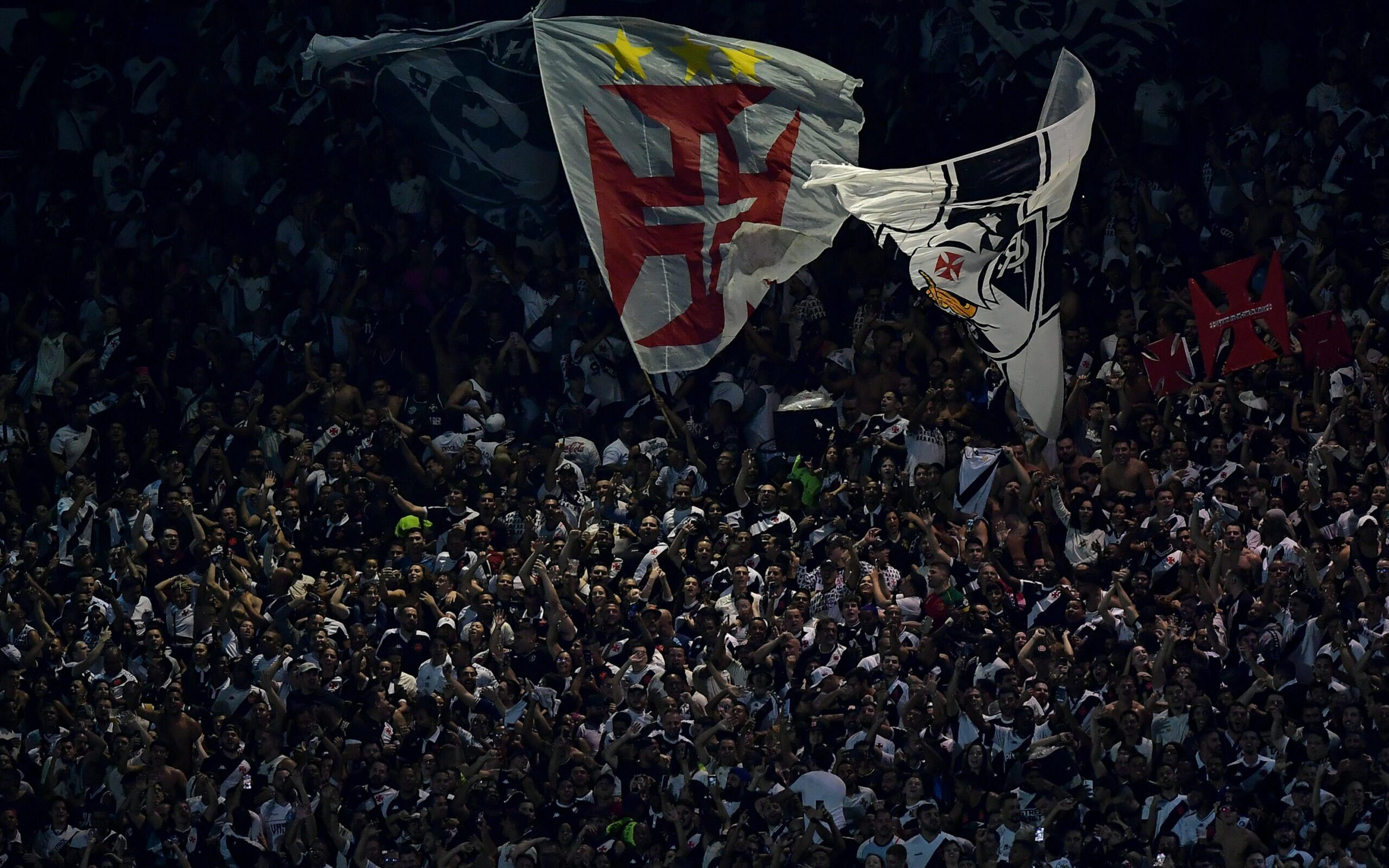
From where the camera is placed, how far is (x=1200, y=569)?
16500mm

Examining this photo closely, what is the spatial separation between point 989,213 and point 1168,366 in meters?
3.29

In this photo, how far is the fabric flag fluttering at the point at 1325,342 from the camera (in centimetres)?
1838

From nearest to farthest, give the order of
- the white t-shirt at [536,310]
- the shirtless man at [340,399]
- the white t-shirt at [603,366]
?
the shirtless man at [340,399] → the white t-shirt at [603,366] → the white t-shirt at [536,310]

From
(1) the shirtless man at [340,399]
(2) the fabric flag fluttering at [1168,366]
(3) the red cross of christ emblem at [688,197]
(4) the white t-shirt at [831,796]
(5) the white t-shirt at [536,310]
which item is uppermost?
(3) the red cross of christ emblem at [688,197]

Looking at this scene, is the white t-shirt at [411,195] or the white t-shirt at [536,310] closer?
the white t-shirt at [536,310]

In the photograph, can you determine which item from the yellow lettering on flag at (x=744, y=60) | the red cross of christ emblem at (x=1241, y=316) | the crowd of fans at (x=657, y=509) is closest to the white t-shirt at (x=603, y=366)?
the crowd of fans at (x=657, y=509)

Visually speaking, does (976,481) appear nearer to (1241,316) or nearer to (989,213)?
(1241,316)

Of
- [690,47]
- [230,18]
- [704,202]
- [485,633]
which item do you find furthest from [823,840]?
[230,18]

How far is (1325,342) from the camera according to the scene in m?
18.4

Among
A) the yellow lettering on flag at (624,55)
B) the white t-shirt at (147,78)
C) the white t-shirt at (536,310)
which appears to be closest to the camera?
the yellow lettering on flag at (624,55)

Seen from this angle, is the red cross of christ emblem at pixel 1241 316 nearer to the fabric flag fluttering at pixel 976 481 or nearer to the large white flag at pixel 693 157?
the fabric flag fluttering at pixel 976 481

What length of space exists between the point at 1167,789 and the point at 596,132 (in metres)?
5.08

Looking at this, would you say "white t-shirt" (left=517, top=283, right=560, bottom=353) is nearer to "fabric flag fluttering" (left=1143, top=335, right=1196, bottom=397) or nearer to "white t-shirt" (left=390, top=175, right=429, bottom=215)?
"white t-shirt" (left=390, top=175, right=429, bottom=215)

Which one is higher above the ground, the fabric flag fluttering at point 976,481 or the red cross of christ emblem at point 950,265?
the red cross of christ emblem at point 950,265
